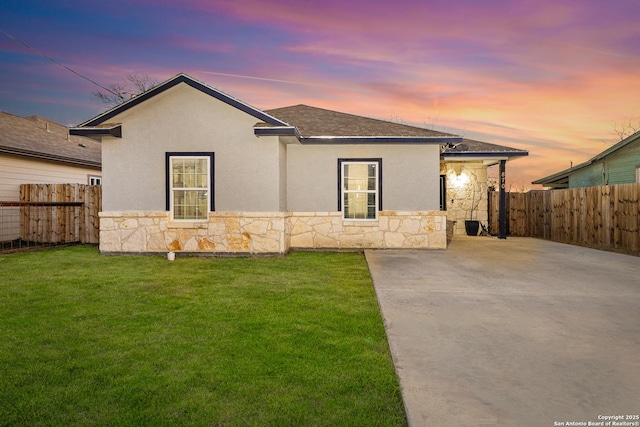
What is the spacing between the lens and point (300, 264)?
8477mm

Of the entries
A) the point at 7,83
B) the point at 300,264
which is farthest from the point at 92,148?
the point at 300,264

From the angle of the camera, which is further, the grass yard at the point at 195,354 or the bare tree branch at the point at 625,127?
the bare tree branch at the point at 625,127

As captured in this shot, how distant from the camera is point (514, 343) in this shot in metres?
3.59

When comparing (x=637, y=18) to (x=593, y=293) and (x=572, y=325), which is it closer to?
(x=593, y=293)

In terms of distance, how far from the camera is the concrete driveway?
2.41 meters

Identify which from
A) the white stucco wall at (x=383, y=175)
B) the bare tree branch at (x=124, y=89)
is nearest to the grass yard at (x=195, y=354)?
the white stucco wall at (x=383, y=175)

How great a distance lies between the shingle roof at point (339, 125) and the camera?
10875mm

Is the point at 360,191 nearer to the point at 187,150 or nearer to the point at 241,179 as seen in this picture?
the point at 241,179

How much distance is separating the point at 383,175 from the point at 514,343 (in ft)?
25.4

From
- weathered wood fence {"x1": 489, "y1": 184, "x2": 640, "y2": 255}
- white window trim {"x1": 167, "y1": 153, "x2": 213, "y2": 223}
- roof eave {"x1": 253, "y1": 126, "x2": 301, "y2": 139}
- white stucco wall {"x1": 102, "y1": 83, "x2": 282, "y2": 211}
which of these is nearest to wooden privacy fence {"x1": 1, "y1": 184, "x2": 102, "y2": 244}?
white stucco wall {"x1": 102, "y1": 83, "x2": 282, "y2": 211}

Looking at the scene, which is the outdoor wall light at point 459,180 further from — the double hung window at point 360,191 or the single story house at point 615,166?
the single story house at point 615,166

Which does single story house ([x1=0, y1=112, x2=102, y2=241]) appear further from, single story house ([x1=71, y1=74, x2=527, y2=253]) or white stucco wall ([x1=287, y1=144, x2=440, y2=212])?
white stucco wall ([x1=287, y1=144, x2=440, y2=212])

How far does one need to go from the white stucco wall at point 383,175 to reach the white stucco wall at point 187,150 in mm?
1197

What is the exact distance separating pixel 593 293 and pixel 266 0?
1135cm
